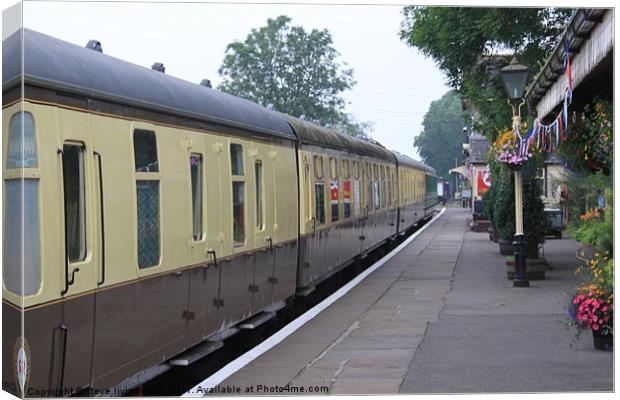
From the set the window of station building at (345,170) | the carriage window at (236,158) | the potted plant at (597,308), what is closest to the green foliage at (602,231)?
the potted plant at (597,308)

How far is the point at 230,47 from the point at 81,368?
3362mm

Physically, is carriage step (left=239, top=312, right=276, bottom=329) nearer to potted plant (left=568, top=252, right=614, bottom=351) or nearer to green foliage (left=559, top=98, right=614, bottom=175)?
potted plant (left=568, top=252, right=614, bottom=351)

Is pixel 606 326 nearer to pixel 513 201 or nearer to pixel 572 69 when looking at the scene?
pixel 572 69

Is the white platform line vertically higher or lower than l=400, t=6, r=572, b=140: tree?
lower

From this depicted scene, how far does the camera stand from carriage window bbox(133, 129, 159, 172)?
6809 millimetres

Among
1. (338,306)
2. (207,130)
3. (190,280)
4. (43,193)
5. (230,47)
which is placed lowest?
(338,306)

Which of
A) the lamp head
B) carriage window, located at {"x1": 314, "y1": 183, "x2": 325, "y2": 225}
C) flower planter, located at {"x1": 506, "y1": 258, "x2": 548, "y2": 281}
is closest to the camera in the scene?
carriage window, located at {"x1": 314, "y1": 183, "x2": 325, "y2": 225}

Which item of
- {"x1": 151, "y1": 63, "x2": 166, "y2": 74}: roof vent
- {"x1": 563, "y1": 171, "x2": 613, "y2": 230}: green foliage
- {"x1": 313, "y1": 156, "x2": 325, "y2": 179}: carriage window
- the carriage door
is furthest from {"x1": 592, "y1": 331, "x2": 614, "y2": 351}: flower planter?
{"x1": 313, "y1": 156, "x2": 325, "y2": 179}: carriage window

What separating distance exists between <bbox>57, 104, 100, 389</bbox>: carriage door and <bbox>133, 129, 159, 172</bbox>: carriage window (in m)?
0.75

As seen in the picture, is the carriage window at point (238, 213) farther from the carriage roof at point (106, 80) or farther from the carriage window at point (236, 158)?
the carriage roof at point (106, 80)

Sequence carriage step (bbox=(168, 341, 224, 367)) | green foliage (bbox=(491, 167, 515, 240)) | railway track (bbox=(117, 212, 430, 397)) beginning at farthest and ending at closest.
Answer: green foliage (bbox=(491, 167, 515, 240))
railway track (bbox=(117, 212, 430, 397))
carriage step (bbox=(168, 341, 224, 367))

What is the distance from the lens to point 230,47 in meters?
8.41

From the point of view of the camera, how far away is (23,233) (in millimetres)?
5426

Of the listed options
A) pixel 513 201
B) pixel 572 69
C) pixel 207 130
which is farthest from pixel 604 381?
pixel 513 201
